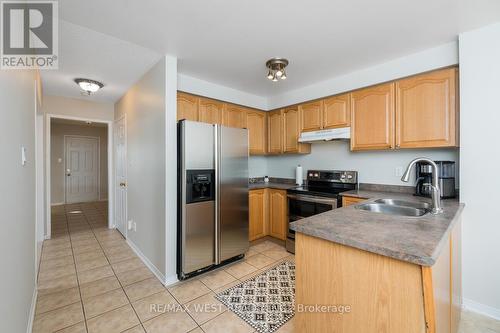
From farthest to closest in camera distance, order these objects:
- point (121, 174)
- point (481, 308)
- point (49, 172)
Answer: point (121, 174), point (49, 172), point (481, 308)

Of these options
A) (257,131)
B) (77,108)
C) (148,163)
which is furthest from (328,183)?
(77,108)

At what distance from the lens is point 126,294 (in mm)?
2203

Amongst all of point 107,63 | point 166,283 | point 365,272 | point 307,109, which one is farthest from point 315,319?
point 107,63

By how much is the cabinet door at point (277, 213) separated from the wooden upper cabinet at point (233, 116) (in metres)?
1.21

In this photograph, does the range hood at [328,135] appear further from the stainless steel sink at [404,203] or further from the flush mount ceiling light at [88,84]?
the flush mount ceiling light at [88,84]

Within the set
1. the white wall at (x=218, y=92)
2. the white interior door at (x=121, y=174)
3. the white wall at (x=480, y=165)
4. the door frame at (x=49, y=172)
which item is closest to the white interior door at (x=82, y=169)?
the door frame at (x=49, y=172)

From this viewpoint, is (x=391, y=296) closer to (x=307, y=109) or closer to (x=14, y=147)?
(x=14, y=147)

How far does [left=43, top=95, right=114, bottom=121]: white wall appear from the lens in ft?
12.5

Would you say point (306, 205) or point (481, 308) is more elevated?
point (306, 205)

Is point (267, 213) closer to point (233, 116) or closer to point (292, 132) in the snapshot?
point (292, 132)

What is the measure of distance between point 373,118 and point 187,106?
235 cm

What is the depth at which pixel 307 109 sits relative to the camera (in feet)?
11.1

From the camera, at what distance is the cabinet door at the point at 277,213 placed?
332 centimetres

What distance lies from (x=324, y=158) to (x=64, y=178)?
7321 millimetres
